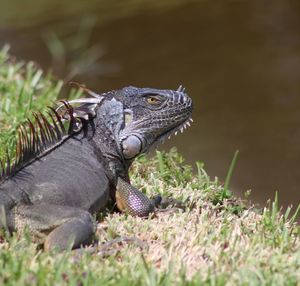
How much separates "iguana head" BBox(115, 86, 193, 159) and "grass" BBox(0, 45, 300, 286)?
0.40 meters

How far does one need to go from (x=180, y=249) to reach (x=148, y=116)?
105 centimetres

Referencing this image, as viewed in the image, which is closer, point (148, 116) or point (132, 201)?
point (132, 201)

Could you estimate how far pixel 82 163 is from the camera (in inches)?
194

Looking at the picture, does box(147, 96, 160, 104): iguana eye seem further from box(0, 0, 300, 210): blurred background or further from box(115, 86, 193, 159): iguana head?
box(0, 0, 300, 210): blurred background

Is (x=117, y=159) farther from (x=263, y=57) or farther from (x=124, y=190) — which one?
(x=263, y=57)

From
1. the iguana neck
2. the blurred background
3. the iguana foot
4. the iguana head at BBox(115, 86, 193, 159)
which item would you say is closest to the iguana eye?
the iguana head at BBox(115, 86, 193, 159)

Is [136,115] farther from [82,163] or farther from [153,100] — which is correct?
[82,163]

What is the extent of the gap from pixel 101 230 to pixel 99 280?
81 centimetres

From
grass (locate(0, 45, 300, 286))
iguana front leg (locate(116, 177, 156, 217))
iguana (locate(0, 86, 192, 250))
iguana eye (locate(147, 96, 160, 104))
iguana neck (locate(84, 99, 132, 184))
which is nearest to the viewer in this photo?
grass (locate(0, 45, 300, 286))

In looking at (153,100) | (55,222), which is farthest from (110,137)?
(55,222)

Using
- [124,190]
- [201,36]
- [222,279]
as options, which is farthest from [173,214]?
[201,36]

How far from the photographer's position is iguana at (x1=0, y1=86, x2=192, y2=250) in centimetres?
446

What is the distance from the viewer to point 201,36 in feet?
43.2

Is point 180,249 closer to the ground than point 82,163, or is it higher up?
closer to the ground
